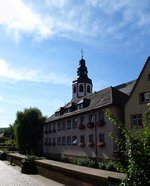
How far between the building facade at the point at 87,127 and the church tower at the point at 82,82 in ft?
87.8

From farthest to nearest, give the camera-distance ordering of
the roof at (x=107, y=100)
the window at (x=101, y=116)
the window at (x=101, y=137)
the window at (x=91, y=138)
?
the window at (x=91, y=138), the window at (x=101, y=116), the roof at (x=107, y=100), the window at (x=101, y=137)

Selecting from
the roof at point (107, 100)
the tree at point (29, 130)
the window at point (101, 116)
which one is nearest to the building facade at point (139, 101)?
the roof at point (107, 100)

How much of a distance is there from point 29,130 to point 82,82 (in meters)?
29.3

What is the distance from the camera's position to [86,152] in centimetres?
3775

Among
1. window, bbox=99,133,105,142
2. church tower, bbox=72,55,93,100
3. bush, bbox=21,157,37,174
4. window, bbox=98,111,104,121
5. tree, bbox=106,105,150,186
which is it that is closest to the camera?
tree, bbox=106,105,150,186

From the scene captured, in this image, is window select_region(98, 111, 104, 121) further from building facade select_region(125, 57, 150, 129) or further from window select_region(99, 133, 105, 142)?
building facade select_region(125, 57, 150, 129)

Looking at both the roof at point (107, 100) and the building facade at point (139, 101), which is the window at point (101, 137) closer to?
the roof at point (107, 100)

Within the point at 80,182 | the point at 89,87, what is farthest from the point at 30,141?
the point at 80,182

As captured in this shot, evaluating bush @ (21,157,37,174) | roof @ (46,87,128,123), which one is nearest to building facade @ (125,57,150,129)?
roof @ (46,87,128,123)

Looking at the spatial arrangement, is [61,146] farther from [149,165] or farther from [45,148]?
[149,165]

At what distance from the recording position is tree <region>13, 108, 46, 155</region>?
5391 cm

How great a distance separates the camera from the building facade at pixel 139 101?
100 feet

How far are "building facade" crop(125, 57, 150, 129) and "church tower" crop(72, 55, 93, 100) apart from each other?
1887 inches

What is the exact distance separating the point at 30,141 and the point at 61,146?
9.64 metres
